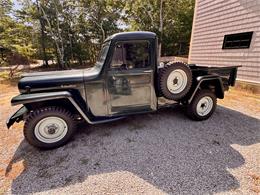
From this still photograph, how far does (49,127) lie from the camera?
284 cm

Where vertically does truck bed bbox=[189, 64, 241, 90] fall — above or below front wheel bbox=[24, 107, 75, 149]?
above

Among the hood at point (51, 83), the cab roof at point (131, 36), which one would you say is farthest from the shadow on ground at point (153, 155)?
the cab roof at point (131, 36)

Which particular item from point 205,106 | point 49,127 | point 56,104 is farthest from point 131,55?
point 205,106

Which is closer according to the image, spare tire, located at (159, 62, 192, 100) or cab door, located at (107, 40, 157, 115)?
cab door, located at (107, 40, 157, 115)

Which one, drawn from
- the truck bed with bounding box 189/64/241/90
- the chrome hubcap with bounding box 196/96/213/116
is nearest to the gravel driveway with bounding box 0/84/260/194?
the chrome hubcap with bounding box 196/96/213/116

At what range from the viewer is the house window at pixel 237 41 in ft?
19.7

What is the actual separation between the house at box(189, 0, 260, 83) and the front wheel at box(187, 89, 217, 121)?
135 inches

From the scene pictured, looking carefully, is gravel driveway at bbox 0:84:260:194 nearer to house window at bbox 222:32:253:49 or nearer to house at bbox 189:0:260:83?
house at bbox 189:0:260:83

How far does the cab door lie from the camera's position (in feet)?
9.67

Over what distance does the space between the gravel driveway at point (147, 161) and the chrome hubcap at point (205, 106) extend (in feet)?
1.07

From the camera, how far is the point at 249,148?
9.05ft

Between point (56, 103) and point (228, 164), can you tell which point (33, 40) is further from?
point (228, 164)

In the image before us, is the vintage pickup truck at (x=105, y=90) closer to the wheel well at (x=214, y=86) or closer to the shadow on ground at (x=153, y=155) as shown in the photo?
the shadow on ground at (x=153, y=155)

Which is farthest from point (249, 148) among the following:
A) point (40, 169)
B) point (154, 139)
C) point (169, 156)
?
point (40, 169)
